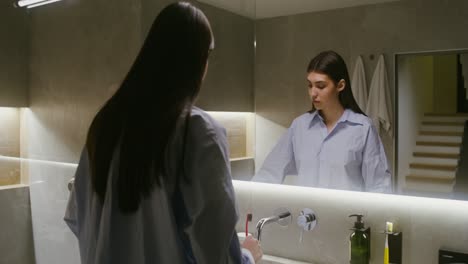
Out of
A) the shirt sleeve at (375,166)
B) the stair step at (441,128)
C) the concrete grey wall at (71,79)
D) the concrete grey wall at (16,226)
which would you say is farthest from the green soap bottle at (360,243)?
the concrete grey wall at (16,226)

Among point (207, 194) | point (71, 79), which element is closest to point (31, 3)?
point (71, 79)

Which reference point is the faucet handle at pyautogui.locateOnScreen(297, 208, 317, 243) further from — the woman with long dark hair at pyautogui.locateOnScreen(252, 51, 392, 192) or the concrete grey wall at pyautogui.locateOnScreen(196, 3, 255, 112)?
the concrete grey wall at pyautogui.locateOnScreen(196, 3, 255, 112)

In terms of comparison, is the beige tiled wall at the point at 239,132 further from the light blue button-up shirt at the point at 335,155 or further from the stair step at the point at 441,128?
the stair step at the point at 441,128

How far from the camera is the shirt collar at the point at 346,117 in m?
1.66

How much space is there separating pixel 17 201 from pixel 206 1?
148cm

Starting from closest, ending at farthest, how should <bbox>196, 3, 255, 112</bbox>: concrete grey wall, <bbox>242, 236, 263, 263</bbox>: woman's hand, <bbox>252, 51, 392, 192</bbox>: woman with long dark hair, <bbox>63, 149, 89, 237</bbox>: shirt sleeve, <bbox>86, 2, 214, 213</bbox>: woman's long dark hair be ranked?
<bbox>86, 2, 214, 213</bbox>: woman's long dark hair < <bbox>63, 149, 89, 237</bbox>: shirt sleeve < <bbox>242, 236, 263, 263</bbox>: woman's hand < <bbox>252, 51, 392, 192</bbox>: woman with long dark hair < <bbox>196, 3, 255, 112</bbox>: concrete grey wall

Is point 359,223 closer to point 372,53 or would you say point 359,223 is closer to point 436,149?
point 436,149

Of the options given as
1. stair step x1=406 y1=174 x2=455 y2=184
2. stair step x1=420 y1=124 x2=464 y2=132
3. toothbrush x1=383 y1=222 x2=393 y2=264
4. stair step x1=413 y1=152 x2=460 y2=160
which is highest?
stair step x1=420 y1=124 x2=464 y2=132

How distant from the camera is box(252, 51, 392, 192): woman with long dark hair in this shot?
1637 mm

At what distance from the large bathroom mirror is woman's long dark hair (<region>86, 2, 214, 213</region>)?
621mm

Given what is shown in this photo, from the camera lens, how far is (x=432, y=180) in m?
1.50

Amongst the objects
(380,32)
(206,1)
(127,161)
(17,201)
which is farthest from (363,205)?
(17,201)

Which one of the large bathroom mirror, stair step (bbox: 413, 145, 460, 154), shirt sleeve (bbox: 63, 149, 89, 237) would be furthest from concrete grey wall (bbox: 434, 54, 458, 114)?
shirt sleeve (bbox: 63, 149, 89, 237)

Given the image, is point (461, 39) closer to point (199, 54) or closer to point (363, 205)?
point (363, 205)
